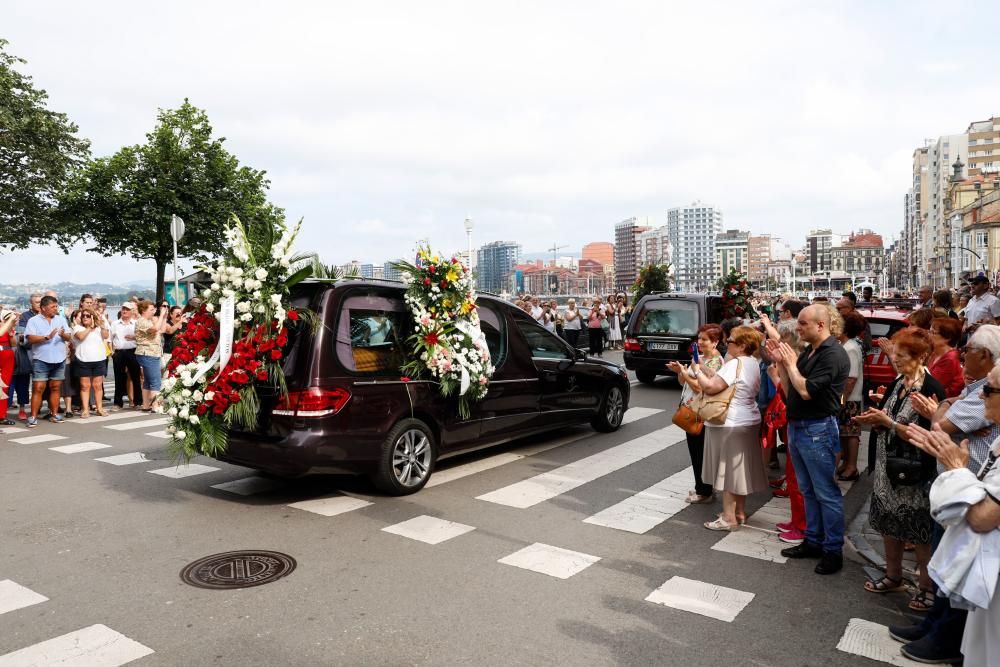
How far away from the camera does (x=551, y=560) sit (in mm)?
5168

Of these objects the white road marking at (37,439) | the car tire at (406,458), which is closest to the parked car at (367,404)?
the car tire at (406,458)

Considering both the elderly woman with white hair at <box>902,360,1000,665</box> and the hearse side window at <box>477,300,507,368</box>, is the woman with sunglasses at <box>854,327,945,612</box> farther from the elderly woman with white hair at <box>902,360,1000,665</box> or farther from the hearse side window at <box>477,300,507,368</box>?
the hearse side window at <box>477,300,507,368</box>

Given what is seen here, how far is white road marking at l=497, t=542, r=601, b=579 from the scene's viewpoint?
16.3ft

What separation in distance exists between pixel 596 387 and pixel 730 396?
4005 mm

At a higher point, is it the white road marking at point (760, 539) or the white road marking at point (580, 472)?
the white road marking at point (580, 472)

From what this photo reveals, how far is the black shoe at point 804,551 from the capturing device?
5238 millimetres

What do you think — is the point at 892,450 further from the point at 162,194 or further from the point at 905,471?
the point at 162,194

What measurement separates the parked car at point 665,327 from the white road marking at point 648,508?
688 cm

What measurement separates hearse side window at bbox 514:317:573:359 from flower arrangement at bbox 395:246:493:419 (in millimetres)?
1168

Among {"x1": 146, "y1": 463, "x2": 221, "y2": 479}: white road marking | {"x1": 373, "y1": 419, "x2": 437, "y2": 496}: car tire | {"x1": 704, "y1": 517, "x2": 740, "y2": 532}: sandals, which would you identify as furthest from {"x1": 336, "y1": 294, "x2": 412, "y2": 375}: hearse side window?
{"x1": 704, "y1": 517, "x2": 740, "y2": 532}: sandals

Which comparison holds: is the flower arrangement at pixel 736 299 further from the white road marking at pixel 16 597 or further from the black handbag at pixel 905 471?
the white road marking at pixel 16 597

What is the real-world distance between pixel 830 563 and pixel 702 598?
3.63 ft

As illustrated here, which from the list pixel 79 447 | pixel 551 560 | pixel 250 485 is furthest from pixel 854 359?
pixel 79 447

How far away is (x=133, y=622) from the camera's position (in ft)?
13.5
